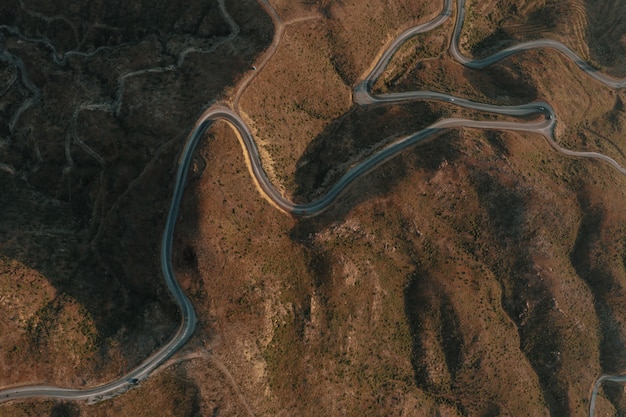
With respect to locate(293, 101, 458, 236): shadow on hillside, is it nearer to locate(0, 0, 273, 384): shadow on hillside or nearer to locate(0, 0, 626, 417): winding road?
locate(0, 0, 626, 417): winding road

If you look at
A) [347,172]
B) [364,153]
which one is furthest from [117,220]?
[364,153]

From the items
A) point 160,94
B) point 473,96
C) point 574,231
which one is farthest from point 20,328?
point 574,231

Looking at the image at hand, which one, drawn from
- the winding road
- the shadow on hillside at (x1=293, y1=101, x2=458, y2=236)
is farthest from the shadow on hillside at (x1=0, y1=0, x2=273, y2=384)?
the shadow on hillside at (x1=293, y1=101, x2=458, y2=236)

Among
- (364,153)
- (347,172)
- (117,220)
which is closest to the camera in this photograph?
(117,220)

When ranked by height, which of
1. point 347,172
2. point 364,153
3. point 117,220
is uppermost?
point 364,153

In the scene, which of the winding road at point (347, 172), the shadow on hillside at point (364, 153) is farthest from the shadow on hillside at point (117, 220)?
the shadow on hillside at point (364, 153)

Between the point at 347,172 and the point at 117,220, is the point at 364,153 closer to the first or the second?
the point at 347,172

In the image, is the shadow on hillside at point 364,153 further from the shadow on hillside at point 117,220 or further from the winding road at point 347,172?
the shadow on hillside at point 117,220

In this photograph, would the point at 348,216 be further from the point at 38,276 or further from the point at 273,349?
the point at 38,276
